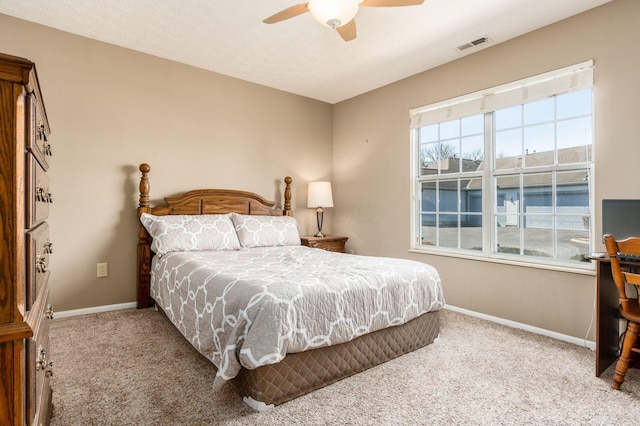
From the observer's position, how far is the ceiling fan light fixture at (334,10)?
196cm

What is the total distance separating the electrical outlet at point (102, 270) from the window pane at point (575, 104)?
424cm

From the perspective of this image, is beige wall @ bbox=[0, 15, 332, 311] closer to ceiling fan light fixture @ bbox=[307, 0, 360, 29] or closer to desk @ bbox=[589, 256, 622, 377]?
ceiling fan light fixture @ bbox=[307, 0, 360, 29]

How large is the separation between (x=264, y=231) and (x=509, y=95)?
2.68 metres

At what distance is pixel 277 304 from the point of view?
1734mm

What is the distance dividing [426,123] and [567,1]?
151 cm

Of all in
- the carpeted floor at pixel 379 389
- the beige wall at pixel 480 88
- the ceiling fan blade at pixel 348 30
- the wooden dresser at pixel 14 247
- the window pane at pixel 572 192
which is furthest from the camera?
the window pane at pixel 572 192

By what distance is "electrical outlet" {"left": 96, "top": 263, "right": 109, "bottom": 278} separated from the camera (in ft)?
10.7

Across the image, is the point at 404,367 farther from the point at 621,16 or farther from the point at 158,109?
the point at 158,109

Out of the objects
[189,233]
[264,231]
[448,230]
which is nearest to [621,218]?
[448,230]

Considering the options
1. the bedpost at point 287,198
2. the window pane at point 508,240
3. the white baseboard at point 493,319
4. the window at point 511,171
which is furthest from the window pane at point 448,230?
the bedpost at point 287,198

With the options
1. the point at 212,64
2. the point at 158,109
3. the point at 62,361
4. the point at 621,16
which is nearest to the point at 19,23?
the point at 158,109

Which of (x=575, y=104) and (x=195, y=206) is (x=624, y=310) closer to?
(x=575, y=104)

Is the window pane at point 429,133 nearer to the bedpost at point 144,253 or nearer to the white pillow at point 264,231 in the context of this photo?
the white pillow at point 264,231

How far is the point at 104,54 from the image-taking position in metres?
3.27
